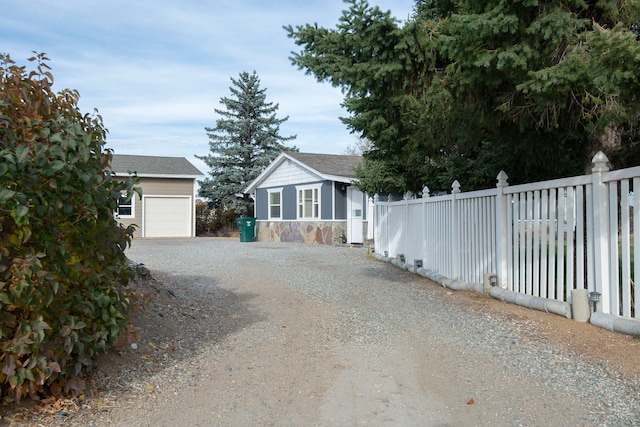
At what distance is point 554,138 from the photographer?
8.20 metres

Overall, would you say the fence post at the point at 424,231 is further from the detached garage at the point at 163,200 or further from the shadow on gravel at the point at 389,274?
the detached garage at the point at 163,200

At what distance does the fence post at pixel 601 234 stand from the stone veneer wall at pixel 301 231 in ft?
48.7

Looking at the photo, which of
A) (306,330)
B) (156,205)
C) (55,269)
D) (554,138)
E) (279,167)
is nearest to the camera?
(55,269)

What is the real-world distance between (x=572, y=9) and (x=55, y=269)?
20.7 ft

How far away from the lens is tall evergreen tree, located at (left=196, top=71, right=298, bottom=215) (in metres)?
31.3

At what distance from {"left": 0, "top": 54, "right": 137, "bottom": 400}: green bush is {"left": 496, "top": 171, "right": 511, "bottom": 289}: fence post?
5.36m

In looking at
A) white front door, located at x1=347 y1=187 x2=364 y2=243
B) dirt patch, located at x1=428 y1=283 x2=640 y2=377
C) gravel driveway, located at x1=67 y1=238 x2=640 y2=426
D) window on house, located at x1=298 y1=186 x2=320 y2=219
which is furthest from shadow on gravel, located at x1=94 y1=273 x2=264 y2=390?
window on house, located at x1=298 y1=186 x2=320 y2=219

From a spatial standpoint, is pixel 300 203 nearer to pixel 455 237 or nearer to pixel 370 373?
pixel 455 237

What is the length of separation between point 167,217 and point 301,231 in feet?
28.7

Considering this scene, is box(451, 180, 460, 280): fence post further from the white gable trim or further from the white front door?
the white front door

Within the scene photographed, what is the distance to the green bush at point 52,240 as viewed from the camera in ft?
11.1

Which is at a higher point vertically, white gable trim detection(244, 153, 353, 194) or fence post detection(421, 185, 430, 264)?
white gable trim detection(244, 153, 353, 194)

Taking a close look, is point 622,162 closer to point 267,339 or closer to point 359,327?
point 359,327

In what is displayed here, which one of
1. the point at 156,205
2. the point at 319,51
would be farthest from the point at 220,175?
the point at 319,51
